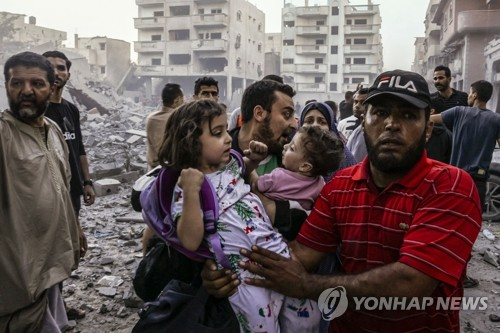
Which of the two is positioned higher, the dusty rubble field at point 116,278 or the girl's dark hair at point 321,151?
the girl's dark hair at point 321,151

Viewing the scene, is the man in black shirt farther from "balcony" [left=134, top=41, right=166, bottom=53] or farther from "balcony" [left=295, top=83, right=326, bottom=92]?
"balcony" [left=295, top=83, right=326, bottom=92]

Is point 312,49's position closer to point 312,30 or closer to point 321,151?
point 312,30

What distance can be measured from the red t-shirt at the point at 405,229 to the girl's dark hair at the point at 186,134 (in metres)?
0.67

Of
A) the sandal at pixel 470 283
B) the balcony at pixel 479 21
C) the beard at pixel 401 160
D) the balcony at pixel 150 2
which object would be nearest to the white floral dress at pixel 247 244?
the beard at pixel 401 160

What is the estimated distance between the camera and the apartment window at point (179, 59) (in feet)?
154

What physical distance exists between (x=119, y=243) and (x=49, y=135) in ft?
12.0

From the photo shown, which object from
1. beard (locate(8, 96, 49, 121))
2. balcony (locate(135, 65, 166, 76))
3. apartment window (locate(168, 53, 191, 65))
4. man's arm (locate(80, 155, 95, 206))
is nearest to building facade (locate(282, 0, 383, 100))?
apartment window (locate(168, 53, 191, 65))

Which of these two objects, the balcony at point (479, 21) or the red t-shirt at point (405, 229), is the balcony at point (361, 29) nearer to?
the balcony at point (479, 21)

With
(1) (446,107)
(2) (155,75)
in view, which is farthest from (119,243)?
(2) (155,75)

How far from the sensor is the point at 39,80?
2949 millimetres

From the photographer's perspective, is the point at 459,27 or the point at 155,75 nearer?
the point at 459,27

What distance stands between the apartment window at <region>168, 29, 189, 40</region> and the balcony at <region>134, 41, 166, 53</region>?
1.87 meters

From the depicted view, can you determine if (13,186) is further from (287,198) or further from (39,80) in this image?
(287,198)

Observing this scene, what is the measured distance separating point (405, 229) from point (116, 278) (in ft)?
14.3
